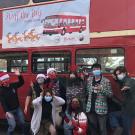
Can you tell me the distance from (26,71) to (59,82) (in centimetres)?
128

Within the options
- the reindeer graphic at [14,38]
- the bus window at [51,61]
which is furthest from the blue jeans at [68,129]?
the reindeer graphic at [14,38]

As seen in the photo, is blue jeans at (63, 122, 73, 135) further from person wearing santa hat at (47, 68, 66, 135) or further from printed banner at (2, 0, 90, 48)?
printed banner at (2, 0, 90, 48)

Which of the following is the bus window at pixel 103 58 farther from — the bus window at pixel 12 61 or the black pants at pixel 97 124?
the bus window at pixel 12 61

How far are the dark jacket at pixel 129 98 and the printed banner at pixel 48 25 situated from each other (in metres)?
1.35

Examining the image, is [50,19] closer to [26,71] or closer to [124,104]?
[26,71]

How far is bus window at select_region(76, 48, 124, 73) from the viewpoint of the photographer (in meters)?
9.12

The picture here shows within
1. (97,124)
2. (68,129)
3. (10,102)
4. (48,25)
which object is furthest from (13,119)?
(48,25)


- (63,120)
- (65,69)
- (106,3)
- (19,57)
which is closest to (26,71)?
(19,57)

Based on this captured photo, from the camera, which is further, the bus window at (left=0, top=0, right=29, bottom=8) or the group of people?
the bus window at (left=0, top=0, right=29, bottom=8)

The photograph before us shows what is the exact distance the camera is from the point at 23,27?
10781 millimetres

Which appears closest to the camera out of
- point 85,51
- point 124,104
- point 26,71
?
point 124,104

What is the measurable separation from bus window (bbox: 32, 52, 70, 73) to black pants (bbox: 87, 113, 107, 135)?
1.30 metres

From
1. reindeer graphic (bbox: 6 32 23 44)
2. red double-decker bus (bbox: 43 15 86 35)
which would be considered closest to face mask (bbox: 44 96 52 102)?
red double-decker bus (bbox: 43 15 86 35)

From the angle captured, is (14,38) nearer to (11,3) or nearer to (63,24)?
(11,3)
